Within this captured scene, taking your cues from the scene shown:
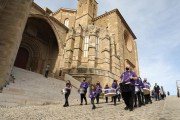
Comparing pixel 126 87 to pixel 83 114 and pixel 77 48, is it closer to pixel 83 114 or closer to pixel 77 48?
pixel 83 114

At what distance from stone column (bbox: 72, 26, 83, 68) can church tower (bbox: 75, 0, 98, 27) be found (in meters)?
6.45

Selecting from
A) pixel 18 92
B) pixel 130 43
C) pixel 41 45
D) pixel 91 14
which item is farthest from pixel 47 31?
pixel 130 43

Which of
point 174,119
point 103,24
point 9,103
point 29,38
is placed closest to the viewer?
point 174,119

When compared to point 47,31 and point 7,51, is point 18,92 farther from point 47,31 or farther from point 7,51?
point 47,31

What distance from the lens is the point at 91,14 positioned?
22.5 meters

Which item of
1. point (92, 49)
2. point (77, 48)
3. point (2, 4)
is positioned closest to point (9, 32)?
point (2, 4)

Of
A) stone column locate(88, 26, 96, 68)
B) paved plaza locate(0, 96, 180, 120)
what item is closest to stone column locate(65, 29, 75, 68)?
stone column locate(88, 26, 96, 68)

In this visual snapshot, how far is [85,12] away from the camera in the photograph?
21969mm

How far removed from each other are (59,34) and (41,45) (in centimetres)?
375

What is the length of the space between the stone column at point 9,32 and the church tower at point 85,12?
1466cm

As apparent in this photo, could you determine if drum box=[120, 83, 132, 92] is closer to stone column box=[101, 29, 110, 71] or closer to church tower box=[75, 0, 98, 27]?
stone column box=[101, 29, 110, 71]

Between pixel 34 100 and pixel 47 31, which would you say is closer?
pixel 34 100

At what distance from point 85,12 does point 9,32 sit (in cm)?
1778

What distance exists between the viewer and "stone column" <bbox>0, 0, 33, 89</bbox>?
5860 mm
